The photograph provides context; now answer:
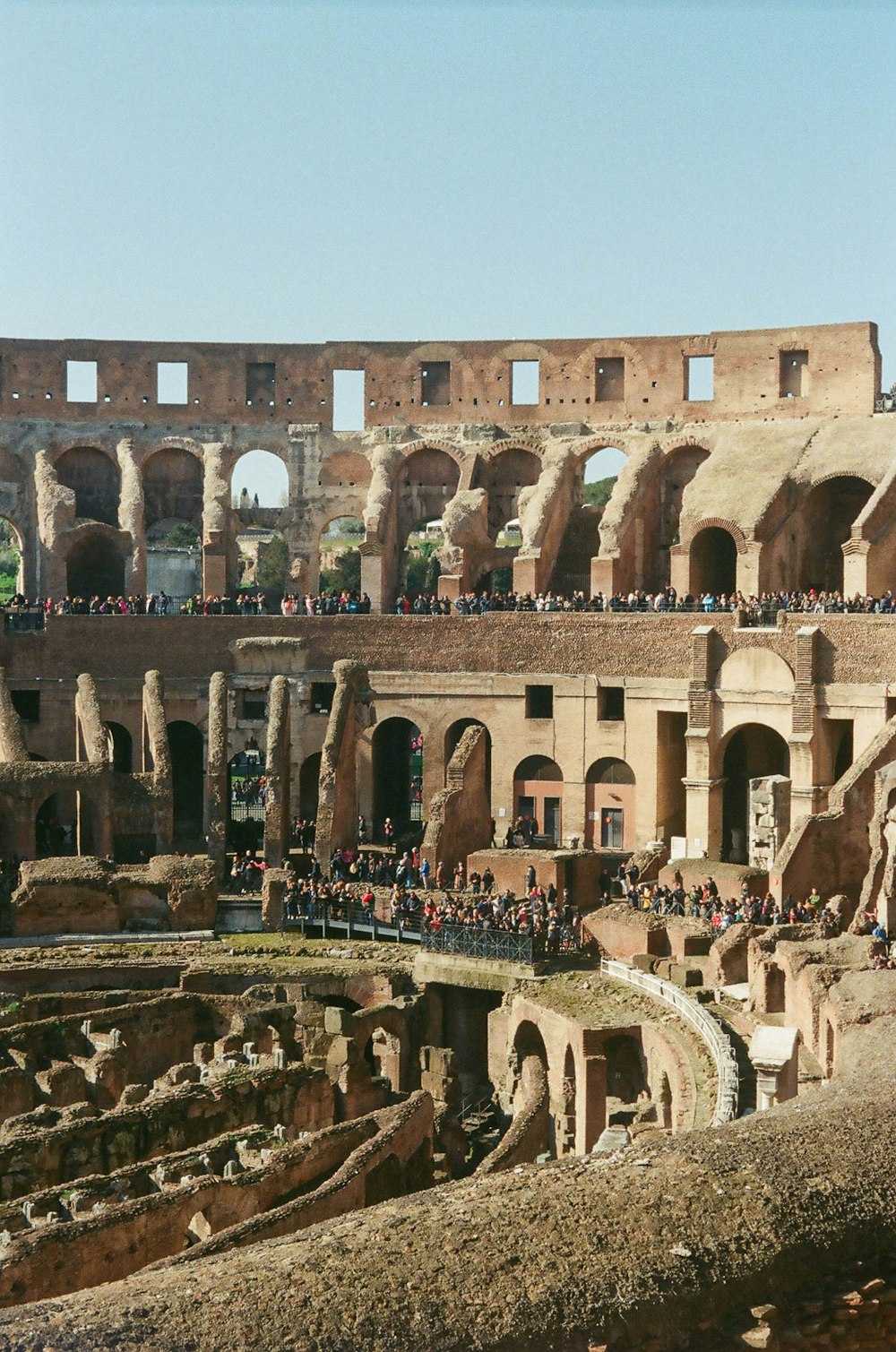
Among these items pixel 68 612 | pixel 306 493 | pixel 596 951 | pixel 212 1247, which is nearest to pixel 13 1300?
pixel 212 1247

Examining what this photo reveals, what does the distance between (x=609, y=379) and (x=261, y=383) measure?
9.70 m

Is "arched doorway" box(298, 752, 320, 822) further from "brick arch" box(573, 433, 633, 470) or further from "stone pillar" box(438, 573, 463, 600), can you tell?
"brick arch" box(573, 433, 633, 470)

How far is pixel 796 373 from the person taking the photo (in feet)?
144

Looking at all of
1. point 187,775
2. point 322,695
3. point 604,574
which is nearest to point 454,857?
point 322,695

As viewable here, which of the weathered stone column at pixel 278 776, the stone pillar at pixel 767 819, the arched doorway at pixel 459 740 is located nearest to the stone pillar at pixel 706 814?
the stone pillar at pixel 767 819

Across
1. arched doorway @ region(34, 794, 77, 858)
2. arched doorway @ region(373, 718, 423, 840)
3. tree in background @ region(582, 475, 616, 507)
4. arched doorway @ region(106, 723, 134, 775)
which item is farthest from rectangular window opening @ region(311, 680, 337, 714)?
tree in background @ region(582, 475, 616, 507)

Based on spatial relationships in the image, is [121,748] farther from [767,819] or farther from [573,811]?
[767,819]

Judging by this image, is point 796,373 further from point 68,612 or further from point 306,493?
point 68,612

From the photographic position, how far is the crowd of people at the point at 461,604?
125ft

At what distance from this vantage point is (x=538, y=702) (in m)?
39.8

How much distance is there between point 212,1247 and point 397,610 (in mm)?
27792

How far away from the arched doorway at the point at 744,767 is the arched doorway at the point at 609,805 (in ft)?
6.93

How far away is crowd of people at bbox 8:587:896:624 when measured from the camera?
125ft

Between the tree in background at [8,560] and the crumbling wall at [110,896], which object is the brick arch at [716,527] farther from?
the tree in background at [8,560]
